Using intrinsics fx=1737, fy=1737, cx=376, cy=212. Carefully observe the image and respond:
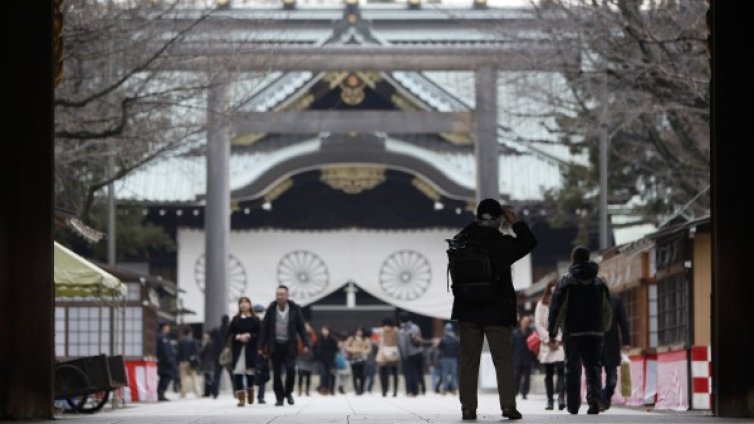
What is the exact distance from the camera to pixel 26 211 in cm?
1362

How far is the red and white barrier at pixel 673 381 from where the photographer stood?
2286cm

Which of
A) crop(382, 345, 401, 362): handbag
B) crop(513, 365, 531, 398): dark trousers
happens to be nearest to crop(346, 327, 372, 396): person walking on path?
crop(382, 345, 401, 362): handbag

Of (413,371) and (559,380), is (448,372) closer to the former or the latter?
(413,371)

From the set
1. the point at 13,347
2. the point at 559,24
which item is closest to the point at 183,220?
the point at 559,24

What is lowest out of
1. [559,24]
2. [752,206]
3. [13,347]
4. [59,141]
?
[13,347]

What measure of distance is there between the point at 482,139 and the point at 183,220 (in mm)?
11787

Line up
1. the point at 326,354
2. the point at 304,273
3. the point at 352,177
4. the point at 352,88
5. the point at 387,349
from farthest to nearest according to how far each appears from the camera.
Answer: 1. the point at 304,273
2. the point at 352,177
3. the point at 352,88
4. the point at 326,354
5. the point at 387,349

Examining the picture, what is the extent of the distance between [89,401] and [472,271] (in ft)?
38.6

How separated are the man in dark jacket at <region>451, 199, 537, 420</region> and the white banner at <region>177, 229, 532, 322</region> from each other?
33.3 metres

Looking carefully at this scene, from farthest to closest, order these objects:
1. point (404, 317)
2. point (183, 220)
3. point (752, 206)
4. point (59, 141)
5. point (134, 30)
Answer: point (183, 220) → point (404, 317) → point (59, 141) → point (134, 30) → point (752, 206)

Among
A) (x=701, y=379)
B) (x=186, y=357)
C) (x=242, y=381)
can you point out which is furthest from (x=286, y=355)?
(x=186, y=357)

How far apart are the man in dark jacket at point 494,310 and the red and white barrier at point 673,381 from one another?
8312 mm

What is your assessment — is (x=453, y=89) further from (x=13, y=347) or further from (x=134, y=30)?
(x=13, y=347)

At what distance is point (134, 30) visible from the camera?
25453mm
